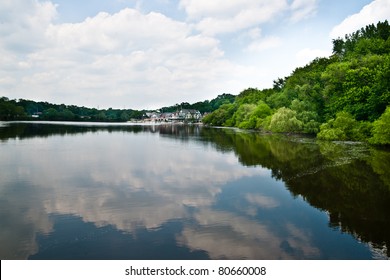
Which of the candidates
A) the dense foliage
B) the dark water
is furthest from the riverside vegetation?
the dark water

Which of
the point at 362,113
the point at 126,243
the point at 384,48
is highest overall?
the point at 384,48

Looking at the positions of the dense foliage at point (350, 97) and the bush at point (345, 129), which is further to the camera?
the bush at point (345, 129)

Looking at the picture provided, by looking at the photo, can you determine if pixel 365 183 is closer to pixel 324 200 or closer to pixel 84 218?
pixel 324 200

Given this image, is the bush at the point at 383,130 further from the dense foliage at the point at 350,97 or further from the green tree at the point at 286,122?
the green tree at the point at 286,122

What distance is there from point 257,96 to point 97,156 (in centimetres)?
8385

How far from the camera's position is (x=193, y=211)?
12719 mm

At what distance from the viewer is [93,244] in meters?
9.28

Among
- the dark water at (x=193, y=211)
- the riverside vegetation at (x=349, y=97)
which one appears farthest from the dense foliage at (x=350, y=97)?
the dark water at (x=193, y=211)

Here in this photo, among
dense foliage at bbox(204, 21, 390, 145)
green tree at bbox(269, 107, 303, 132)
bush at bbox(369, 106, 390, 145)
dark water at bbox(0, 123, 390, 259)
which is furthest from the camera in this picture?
green tree at bbox(269, 107, 303, 132)

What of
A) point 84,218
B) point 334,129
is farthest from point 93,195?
point 334,129

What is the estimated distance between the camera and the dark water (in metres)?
9.12

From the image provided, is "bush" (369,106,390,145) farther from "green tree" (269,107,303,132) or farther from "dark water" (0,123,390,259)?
"green tree" (269,107,303,132)

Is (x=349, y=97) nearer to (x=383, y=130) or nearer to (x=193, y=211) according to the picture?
(x=383, y=130)

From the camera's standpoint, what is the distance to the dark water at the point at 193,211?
9117 millimetres
